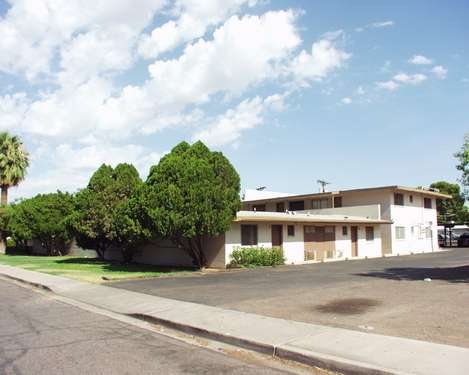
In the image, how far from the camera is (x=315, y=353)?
6.65m

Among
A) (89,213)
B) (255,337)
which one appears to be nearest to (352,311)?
(255,337)

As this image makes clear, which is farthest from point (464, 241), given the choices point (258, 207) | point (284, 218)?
point (284, 218)

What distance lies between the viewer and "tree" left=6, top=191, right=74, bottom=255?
3566 centimetres

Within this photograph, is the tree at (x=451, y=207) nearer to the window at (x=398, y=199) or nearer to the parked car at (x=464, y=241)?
the parked car at (x=464, y=241)

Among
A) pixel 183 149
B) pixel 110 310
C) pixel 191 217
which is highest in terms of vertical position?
pixel 183 149

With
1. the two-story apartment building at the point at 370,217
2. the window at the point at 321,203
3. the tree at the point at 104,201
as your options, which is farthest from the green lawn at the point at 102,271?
the window at the point at 321,203

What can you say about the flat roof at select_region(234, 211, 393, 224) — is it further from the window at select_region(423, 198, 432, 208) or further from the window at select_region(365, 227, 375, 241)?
the window at select_region(423, 198, 432, 208)

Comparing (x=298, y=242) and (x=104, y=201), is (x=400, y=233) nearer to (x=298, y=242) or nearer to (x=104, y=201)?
(x=298, y=242)

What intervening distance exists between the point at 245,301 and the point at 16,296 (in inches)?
294

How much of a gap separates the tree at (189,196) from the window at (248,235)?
2975 millimetres

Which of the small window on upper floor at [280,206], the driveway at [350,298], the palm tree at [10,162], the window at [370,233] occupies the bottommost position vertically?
the driveway at [350,298]

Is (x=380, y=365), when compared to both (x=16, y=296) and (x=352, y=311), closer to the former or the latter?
(x=352, y=311)

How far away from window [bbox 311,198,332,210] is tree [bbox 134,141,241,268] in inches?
733

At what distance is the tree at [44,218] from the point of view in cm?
3566
